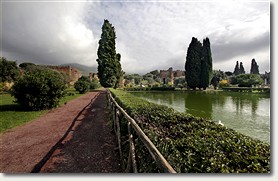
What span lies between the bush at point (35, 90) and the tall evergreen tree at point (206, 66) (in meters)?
38.0

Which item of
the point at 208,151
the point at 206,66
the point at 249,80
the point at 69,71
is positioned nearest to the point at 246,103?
the point at 208,151

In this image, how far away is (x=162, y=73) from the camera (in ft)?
344

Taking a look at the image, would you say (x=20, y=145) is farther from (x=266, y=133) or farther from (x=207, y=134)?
(x=266, y=133)

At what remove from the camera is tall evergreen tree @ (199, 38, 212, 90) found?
44375 millimetres

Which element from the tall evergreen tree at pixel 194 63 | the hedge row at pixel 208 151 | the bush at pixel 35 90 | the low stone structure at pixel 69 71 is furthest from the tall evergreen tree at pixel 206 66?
the hedge row at pixel 208 151

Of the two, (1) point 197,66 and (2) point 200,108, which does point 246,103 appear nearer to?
(2) point 200,108

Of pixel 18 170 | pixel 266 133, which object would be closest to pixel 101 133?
pixel 18 170

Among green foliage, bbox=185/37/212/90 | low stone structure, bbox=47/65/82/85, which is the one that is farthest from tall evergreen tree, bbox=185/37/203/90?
low stone structure, bbox=47/65/82/85

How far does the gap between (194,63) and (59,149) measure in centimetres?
4285

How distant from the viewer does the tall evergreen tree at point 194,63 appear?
145 ft

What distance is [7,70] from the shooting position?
31.3 meters

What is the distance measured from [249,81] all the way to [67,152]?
2336 inches

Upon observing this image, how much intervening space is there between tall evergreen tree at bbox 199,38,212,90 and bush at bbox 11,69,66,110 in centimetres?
3804

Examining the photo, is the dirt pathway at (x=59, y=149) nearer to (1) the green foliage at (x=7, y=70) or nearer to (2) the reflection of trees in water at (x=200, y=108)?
(2) the reflection of trees in water at (x=200, y=108)
